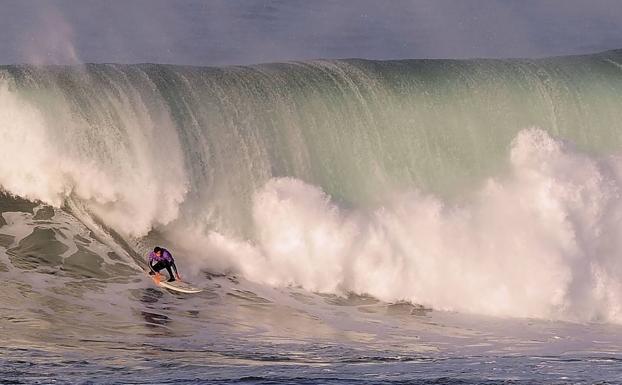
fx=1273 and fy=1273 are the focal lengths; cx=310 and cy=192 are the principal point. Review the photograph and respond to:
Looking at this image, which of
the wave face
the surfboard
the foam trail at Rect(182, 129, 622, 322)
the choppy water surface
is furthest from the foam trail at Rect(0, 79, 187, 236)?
the surfboard

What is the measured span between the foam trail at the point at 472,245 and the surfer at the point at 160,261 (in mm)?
1353

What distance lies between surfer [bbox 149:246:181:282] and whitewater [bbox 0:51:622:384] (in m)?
0.26

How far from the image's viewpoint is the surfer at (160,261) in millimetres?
13672

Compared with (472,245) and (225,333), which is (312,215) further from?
(225,333)

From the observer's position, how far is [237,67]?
60.7 ft

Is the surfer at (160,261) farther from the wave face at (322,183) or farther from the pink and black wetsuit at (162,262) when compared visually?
the wave face at (322,183)

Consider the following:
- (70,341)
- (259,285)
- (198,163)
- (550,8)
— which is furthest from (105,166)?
(550,8)

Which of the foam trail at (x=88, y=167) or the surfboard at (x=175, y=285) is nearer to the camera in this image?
the surfboard at (x=175, y=285)

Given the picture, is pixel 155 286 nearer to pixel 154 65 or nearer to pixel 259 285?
pixel 259 285

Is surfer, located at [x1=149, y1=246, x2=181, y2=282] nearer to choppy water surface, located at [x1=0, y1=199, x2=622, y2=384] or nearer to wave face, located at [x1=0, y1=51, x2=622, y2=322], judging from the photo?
choppy water surface, located at [x1=0, y1=199, x2=622, y2=384]

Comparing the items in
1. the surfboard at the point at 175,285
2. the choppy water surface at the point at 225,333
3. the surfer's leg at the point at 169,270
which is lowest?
the choppy water surface at the point at 225,333

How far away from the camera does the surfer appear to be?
13672 millimetres

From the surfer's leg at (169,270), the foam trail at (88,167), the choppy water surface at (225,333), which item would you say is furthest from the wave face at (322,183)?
the surfer's leg at (169,270)

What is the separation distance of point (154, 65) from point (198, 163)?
101 inches
